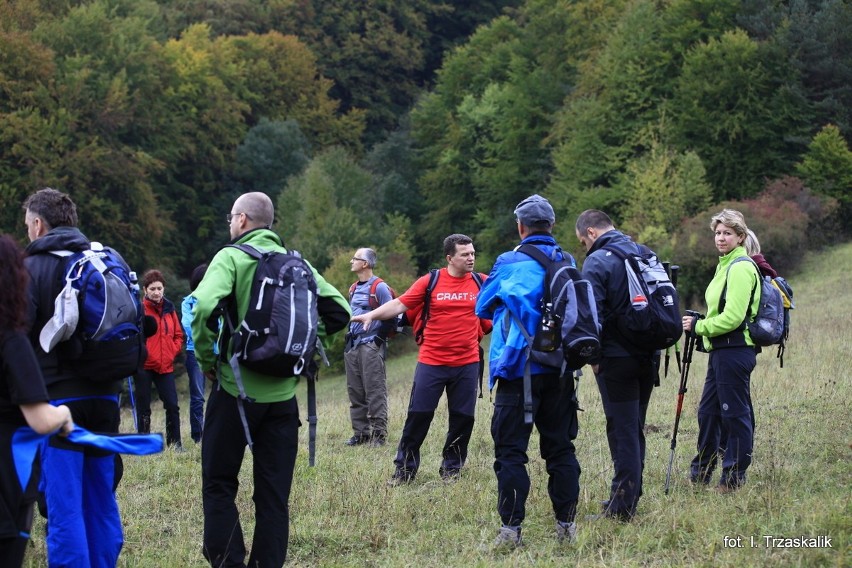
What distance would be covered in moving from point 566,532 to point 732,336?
7.04 ft

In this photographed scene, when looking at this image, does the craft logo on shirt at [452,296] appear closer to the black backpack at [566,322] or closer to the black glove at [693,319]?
the black glove at [693,319]

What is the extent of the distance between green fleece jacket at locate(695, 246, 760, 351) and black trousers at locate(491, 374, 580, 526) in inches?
61.6

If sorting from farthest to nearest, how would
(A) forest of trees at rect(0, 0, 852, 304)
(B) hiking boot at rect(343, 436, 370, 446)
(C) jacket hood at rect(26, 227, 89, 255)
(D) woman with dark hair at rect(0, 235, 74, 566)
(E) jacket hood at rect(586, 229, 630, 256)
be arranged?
(A) forest of trees at rect(0, 0, 852, 304) < (B) hiking boot at rect(343, 436, 370, 446) < (E) jacket hood at rect(586, 229, 630, 256) < (C) jacket hood at rect(26, 227, 89, 255) < (D) woman with dark hair at rect(0, 235, 74, 566)

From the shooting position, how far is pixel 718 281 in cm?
798

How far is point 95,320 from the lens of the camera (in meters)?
5.83

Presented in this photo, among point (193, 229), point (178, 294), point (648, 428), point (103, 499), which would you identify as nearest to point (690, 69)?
point (178, 294)

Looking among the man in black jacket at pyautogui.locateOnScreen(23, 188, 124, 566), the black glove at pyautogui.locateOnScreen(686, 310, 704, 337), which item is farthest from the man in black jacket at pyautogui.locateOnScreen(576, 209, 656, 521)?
the man in black jacket at pyautogui.locateOnScreen(23, 188, 124, 566)

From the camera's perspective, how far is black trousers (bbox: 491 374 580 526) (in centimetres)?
670

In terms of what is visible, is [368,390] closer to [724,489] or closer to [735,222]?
[724,489]

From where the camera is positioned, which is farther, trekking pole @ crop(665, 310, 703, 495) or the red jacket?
the red jacket

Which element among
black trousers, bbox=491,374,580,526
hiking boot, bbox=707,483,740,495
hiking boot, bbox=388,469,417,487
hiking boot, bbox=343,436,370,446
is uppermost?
black trousers, bbox=491,374,580,526

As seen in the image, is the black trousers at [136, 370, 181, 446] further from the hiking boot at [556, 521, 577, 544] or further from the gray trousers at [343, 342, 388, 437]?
the hiking boot at [556, 521, 577, 544]

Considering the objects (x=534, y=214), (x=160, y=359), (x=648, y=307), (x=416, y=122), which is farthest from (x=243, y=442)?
(x=416, y=122)

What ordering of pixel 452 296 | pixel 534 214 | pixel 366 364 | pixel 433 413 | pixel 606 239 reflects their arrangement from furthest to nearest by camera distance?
pixel 366 364, pixel 452 296, pixel 433 413, pixel 606 239, pixel 534 214
